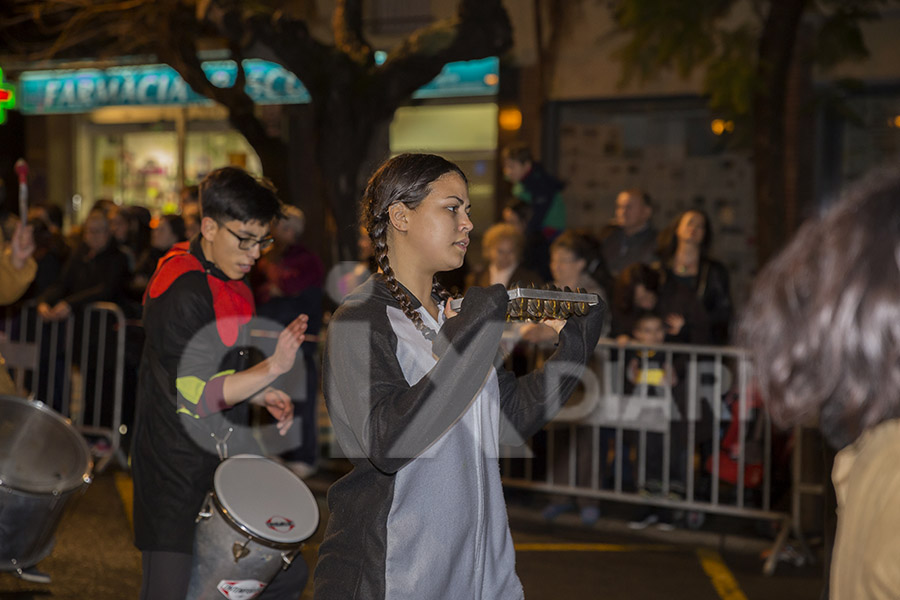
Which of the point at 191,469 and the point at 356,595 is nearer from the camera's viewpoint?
the point at 356,595

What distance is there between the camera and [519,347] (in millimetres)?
7551

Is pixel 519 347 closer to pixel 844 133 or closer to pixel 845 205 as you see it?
pixel 845 205

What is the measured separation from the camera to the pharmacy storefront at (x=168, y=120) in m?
15.2

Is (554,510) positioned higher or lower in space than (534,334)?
lower

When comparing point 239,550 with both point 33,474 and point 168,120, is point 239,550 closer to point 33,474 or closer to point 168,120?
point 33,474

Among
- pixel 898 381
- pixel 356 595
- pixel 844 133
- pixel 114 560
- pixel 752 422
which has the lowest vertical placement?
pixel 114 560

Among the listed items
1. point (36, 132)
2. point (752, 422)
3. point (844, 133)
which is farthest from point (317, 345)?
point (36, 132)

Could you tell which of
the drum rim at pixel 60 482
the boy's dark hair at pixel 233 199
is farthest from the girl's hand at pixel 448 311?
the drum rim at pixel 60 482

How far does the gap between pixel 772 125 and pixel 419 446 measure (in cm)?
769

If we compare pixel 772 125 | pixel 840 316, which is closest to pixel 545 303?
pixel 840 316

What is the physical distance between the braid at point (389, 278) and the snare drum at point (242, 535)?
1.06 metres

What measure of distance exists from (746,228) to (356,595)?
36.6ft

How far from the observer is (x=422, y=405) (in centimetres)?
240

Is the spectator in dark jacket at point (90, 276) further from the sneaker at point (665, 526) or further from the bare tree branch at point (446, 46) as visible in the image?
the sneaker at point (665, 526)
